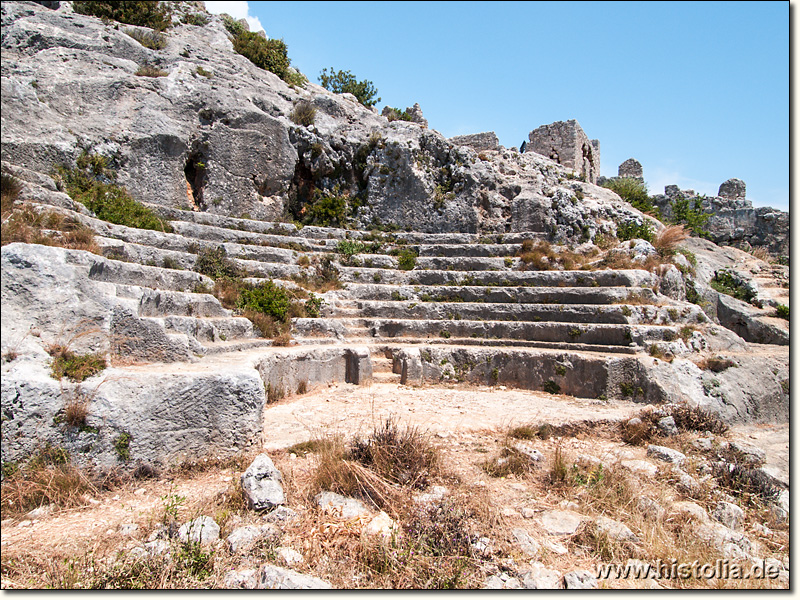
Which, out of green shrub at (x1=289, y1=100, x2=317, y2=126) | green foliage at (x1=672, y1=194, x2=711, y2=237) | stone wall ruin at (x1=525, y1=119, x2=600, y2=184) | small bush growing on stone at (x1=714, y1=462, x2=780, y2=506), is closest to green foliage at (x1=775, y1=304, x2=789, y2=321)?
green foliage at (x1=672, y1=194, x2=711, y2=237)

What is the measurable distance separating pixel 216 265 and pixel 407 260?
17.2 ft

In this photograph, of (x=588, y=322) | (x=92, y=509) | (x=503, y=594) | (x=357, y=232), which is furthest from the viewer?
(x=357, y=232)

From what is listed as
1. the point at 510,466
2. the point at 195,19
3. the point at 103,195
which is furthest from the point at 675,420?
the point at 195,19

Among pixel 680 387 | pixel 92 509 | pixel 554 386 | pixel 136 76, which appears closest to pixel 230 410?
pixel 92 509

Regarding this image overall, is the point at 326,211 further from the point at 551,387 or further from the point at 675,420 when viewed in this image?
the point at 675,420

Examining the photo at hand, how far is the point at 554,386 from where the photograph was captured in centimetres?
862

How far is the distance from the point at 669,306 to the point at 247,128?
A: 12.0m

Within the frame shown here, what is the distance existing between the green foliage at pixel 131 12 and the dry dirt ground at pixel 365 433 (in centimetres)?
1499

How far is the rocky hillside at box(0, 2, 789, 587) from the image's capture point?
14.6 ft

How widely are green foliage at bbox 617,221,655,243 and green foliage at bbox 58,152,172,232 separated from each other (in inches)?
477

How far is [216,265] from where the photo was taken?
9258mm

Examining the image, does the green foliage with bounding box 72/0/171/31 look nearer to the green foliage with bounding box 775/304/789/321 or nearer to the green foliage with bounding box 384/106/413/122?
the green foliage with bounding box 384/106/413/122

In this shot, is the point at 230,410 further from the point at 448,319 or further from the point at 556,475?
the point at 448,319

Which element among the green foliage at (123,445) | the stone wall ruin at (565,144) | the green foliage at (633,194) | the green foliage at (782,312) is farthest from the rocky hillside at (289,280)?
the stone wall ruin at (565,144)
